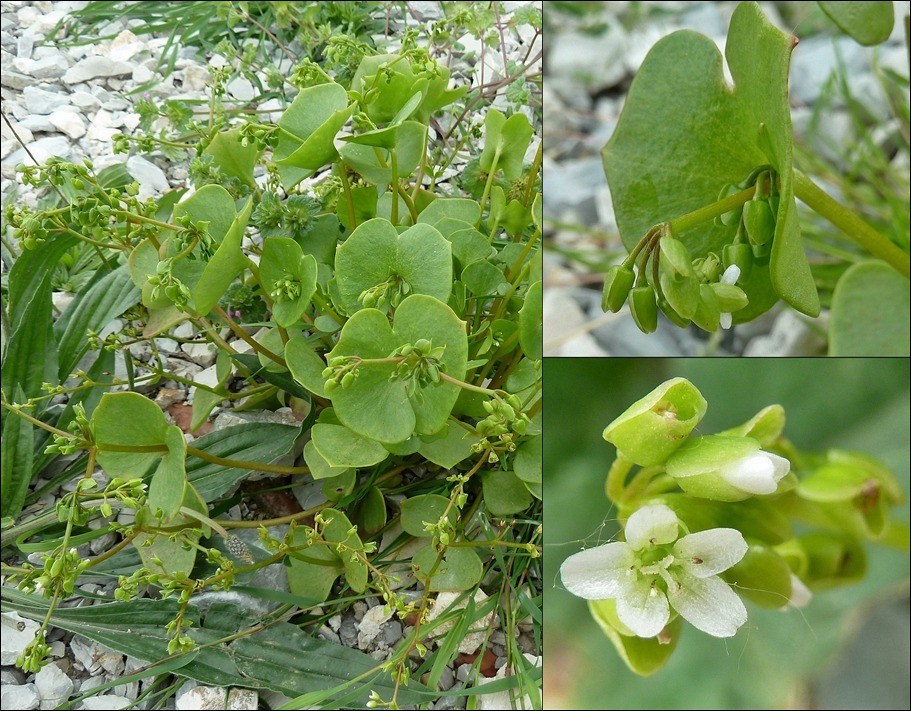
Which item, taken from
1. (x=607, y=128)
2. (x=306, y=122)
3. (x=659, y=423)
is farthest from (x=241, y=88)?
(x=659, y=423)

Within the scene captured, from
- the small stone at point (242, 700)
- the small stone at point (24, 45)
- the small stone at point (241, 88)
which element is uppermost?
the small stone at point (24, 45)

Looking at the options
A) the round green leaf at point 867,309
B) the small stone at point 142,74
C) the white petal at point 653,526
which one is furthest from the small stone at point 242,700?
the small stone at point 142,74

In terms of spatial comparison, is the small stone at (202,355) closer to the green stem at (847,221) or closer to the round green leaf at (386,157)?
the round green leaf at (386,157)

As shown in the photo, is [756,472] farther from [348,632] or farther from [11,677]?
[11,677]

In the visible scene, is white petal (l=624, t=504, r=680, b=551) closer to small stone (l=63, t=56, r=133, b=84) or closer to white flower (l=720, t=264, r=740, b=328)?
white flower (l=720, t=264, r=740, b=328)

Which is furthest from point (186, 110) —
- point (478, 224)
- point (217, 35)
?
point (478, 224)

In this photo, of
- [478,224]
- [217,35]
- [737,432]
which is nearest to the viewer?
[737,432]

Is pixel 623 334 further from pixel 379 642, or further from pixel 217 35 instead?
pixel 217 35

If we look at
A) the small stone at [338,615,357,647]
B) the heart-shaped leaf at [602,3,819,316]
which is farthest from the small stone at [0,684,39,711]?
the heart-shaped leaf at [602,3,819,316]

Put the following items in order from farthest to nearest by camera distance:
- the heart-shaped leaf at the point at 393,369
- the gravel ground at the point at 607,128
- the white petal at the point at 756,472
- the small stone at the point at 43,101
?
the small stone at the point at 43,101, the gravel ground at the point at 607,128, the heart-shaped leaf at the point at 393,369, the white petal at the point at 756,472
